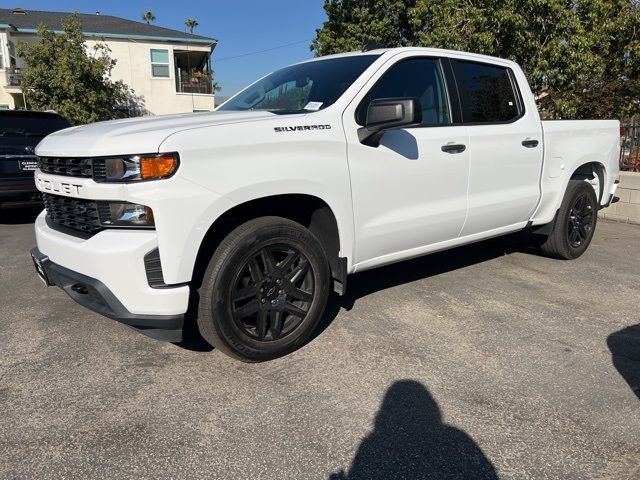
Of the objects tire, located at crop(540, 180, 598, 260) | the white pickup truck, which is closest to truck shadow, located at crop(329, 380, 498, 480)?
the white pickup truck

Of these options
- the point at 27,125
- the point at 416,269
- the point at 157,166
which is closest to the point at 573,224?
the point at 416,269

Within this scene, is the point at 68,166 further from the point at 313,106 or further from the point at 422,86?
the point at 422,86

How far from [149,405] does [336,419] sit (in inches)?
39.4

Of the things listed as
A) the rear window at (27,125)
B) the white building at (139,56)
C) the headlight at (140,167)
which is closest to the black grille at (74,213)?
the headlight at (140,167)

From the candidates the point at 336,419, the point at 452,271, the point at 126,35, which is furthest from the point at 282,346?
the point at 126,35

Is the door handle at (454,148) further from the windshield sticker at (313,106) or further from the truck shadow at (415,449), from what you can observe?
the truck shadow at (415,449)

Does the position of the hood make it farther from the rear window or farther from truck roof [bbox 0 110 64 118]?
truck roof [bbox 0 110 64 118]

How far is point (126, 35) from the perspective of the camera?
1030 inches

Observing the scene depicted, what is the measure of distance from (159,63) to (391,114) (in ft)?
87.9

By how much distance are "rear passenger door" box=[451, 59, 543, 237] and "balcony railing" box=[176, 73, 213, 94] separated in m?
25.6

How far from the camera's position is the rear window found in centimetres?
736

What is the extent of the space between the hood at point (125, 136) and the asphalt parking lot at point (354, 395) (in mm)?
1313

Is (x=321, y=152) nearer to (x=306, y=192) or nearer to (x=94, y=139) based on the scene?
(x=306, y=192)

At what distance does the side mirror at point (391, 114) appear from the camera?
3.14 metres
